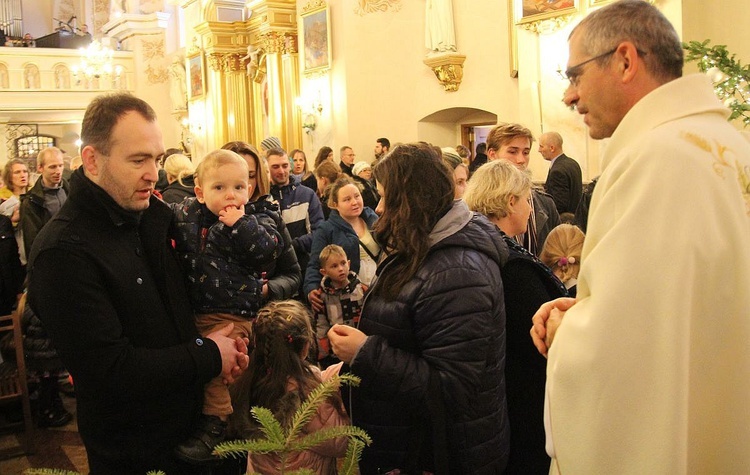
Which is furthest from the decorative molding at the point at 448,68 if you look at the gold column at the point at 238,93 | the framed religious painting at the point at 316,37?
the gold column at the point at 238,93

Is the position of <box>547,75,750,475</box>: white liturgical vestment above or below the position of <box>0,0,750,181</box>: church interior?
below

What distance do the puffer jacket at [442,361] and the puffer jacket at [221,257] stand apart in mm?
534

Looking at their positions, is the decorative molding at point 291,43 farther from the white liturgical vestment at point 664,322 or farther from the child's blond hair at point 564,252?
the white liturgical vestment at point 664,322

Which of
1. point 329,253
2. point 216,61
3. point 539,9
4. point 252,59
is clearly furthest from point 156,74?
point 329,253

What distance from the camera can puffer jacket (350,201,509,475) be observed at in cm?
201

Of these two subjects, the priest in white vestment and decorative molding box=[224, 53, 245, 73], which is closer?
the priest in white vestment

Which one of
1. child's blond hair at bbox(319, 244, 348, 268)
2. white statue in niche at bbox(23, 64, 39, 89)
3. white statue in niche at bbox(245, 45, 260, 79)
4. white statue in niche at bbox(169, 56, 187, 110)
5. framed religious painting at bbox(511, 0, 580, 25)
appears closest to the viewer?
child's blond hair at bbox(319, 244, 348, 268)

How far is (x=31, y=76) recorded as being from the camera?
1902cm

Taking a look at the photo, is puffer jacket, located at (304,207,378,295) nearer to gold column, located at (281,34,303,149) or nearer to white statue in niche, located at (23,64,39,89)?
gold column, located at (281,34,303,149)

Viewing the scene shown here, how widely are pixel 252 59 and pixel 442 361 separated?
49.8ft

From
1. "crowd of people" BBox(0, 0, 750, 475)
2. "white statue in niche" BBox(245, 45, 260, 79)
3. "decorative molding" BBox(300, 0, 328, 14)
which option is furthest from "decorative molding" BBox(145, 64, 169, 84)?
"crowd of people" BBox(0, 0, 750, 475)

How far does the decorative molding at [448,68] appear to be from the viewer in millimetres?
11461

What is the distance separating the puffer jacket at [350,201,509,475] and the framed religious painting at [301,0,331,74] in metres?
11.3

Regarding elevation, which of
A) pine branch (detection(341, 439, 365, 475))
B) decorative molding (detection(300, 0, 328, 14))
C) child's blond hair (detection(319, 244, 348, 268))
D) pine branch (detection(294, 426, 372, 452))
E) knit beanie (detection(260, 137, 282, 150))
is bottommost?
pine branch (detection(341, 439, 365, 475))
